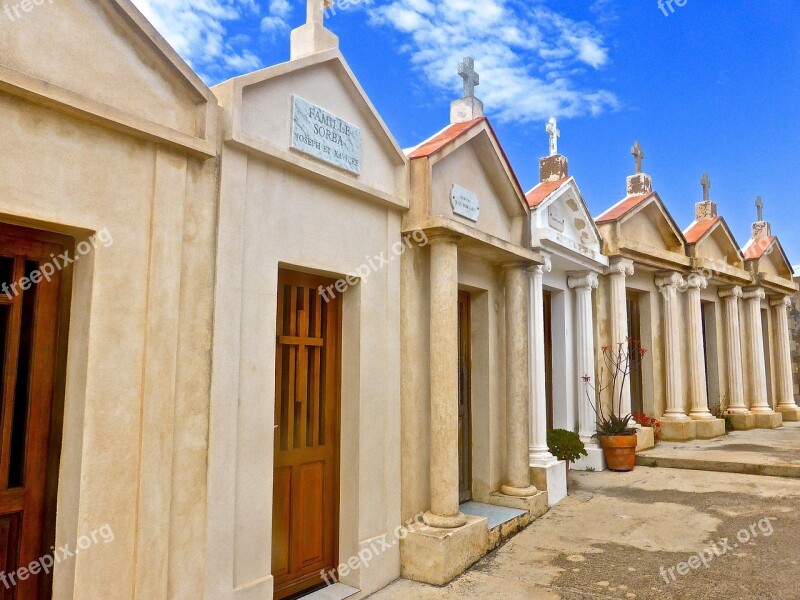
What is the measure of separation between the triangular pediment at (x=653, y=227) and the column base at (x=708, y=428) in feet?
10.8

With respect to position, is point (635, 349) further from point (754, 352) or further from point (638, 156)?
point (754, 352)

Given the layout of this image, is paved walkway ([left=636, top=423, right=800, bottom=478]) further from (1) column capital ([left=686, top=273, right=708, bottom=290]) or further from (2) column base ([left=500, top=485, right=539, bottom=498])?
(2) column base ([left=500, top=485, right=539, bottom=498])

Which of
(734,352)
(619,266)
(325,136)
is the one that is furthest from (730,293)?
(325,136)

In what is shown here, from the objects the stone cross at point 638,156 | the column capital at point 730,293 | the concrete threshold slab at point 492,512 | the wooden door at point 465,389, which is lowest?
the concrete threshold slab at point 492,512

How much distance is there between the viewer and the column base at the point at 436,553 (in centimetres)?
506

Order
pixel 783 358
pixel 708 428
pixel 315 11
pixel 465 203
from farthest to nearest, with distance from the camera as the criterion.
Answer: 1. pixel 783 358
2. pixel 708 428
3. pixel 465 203
4. pixel 315 11

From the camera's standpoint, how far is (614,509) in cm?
699

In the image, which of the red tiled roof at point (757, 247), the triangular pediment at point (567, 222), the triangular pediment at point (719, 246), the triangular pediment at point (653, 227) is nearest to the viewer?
the triangular pediment at point (567, 222)

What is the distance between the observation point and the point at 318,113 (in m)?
4.80

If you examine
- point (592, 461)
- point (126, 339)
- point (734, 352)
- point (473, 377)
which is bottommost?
point (592, 461)

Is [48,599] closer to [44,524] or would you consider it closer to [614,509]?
[44,524]

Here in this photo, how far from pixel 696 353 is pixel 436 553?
8.66 m

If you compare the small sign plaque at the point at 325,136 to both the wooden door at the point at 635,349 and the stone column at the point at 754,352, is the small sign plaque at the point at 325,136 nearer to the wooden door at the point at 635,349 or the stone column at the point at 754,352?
the wooden door at the point at 635,349

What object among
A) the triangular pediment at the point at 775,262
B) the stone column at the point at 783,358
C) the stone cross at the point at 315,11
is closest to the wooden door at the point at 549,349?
the stone cross at the point at 315,11
